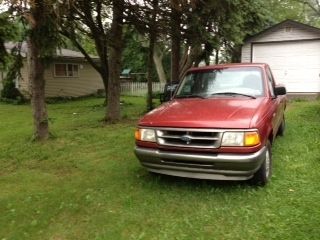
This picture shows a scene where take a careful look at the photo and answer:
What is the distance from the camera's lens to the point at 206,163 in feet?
16.6

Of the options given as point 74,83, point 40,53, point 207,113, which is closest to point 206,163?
point 207,113

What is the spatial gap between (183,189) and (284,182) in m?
1.50

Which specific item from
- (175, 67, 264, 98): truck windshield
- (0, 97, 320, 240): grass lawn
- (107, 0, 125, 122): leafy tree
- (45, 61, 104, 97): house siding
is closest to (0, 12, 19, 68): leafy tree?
(0, 97, 320, 240): grass lawn

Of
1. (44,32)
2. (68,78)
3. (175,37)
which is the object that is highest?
(175,37)

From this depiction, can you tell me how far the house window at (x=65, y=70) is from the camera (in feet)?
84.9

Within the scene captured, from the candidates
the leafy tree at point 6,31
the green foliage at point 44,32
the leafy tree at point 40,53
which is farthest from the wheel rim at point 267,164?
→ the leafy tree at point 40,53

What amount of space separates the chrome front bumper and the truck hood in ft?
1.25

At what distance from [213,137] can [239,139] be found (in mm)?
327

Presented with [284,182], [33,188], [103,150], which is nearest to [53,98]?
[103,150]

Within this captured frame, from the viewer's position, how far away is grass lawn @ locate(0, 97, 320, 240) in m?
4.45

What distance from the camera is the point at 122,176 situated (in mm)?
6461

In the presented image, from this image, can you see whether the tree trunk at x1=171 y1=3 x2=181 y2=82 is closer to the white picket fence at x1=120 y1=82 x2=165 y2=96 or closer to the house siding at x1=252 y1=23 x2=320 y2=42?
the house siding at x1=252 y1=23 x2=320 y2=42

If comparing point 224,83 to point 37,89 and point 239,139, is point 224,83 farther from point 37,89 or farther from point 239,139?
point 37,89

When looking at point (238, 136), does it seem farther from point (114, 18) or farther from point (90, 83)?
point (90, 83)
